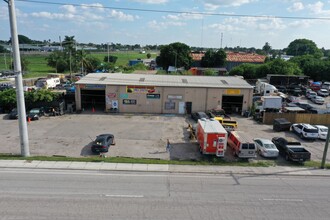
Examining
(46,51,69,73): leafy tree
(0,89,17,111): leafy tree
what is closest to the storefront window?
(0,89,17,111): leafy tree

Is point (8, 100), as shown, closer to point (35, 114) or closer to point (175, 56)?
point (35, 114)

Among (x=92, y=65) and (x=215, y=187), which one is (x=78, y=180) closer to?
(x=215, y=187)

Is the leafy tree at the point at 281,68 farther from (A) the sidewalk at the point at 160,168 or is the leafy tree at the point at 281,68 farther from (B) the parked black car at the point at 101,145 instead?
(B) the parked black car at the point at 101,145

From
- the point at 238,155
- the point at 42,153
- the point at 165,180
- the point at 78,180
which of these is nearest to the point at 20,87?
the point at 42,153

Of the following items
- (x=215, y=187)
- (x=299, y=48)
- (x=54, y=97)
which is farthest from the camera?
(x=299, y=48)

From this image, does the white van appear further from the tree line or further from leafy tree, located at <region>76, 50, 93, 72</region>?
leafy tree, located at <region>76, 50, 93, 72</region>

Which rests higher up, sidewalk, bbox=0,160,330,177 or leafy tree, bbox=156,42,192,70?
leafy tree, bbox=156,42,192,70
